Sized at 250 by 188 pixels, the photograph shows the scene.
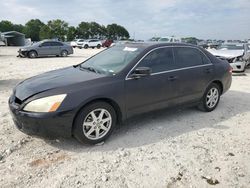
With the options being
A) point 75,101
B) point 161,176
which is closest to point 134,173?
point 161,176

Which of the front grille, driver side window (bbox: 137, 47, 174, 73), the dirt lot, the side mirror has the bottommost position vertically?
the dirt lot

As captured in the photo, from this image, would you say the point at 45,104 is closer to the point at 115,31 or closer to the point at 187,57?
the point at 187,57

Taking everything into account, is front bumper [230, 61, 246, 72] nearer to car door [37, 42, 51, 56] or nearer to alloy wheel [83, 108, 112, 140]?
alloy wheel [83, 108, 112, 140]

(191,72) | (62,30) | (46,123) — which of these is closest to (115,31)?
(62,30)

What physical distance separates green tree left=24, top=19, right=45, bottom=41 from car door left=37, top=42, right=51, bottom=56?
216 feet

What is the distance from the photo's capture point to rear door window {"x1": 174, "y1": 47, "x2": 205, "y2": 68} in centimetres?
498

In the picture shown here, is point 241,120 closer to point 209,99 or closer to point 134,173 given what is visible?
point 209,99

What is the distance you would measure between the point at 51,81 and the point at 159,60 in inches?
78.3

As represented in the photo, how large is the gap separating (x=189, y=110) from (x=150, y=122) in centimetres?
128

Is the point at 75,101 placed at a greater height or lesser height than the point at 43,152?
greater

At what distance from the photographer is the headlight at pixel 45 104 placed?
347cm

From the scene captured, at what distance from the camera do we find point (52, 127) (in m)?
3.49

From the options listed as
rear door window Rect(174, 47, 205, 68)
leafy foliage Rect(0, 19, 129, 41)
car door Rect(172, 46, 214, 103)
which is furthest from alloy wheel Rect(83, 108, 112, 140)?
leafy foliage Rect(0, 19, 129, 41)

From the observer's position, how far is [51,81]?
158 inches
